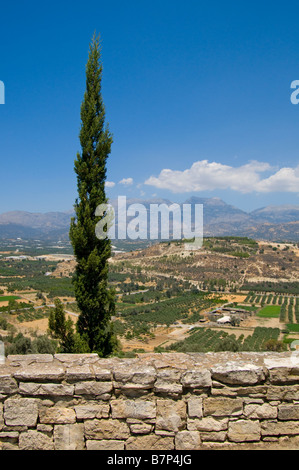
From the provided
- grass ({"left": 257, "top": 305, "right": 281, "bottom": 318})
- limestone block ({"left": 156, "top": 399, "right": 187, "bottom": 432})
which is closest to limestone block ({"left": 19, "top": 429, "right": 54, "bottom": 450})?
limestone block ({"left": 156, "top": 399, "right": 187, "bottom": 432})

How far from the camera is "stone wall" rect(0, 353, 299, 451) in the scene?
480 cm

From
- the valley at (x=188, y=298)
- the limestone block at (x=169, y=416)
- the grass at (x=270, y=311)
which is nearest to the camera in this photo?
the limestone block at (x=169, y=416)

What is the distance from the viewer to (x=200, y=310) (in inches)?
2768

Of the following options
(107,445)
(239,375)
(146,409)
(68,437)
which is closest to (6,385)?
(68,437)

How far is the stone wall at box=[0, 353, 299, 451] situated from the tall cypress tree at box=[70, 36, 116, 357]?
18.0ft

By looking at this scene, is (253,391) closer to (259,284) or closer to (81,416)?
(81,416)

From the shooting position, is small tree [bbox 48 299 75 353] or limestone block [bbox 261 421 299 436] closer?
limestone block [bbox 261 421 299 436]

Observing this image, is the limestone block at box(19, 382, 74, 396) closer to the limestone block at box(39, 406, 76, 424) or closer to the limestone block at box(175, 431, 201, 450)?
the limestone block at box(39, 406, 76, 424)

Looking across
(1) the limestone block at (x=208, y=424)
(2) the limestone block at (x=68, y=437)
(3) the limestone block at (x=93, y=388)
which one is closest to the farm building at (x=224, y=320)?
(1) the limestone block at (x=208, y=424)

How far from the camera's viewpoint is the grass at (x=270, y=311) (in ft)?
214

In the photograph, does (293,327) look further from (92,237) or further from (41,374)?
(41,374)

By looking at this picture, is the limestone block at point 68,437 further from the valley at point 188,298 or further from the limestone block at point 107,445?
the valley at point 188,298

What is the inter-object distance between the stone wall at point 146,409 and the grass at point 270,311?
65.5 m
